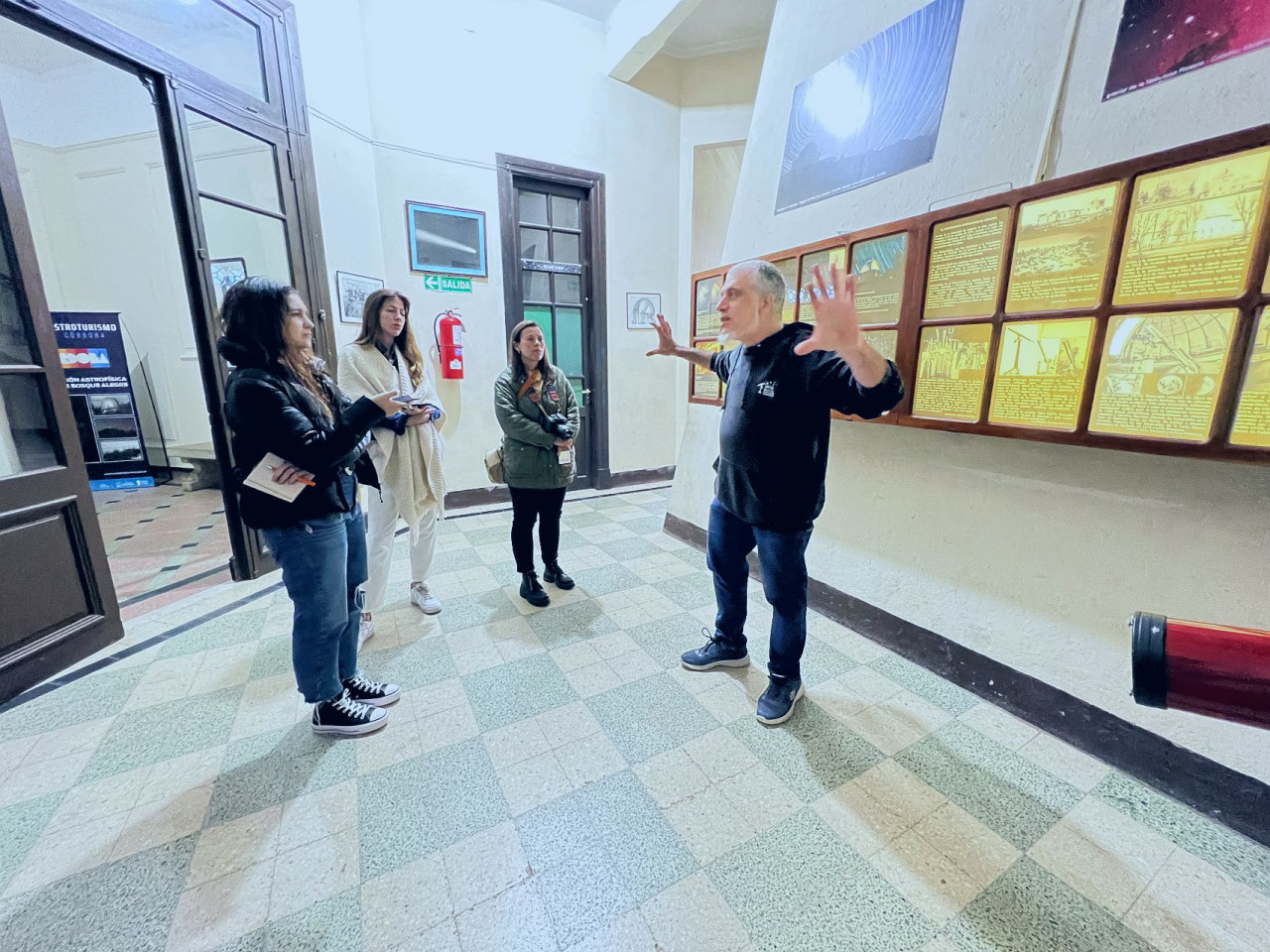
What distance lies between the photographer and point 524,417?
92.9 inches

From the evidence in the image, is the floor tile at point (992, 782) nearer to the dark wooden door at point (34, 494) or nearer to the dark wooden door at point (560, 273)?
the dark wooden door at point (34, 494)

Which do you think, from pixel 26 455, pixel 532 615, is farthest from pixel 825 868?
pixel 26 455

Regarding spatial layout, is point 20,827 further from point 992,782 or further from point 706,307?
point 706,307

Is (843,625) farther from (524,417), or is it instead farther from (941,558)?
(524,417)

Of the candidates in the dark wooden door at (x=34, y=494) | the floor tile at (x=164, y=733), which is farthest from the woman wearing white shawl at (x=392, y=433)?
the dark wooden door at (x=34, y=494)

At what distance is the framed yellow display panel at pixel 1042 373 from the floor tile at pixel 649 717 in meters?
1.42

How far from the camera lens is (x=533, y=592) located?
98.3 inches

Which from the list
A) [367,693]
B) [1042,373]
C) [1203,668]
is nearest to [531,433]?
[367,693]

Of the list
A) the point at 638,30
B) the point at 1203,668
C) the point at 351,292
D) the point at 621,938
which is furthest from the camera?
the point at 638,30

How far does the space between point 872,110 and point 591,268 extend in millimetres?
2658

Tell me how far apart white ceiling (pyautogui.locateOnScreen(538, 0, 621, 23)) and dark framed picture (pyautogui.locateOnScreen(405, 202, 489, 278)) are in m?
1.75

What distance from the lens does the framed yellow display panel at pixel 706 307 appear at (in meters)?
2.76

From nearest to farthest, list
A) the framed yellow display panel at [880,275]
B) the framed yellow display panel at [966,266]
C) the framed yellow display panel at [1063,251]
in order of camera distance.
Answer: the framed yellow display panel at [1063,251] → the framed yellow display panel at [966,266] → the framed yellow display panel at [880,275]

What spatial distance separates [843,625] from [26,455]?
347cm
